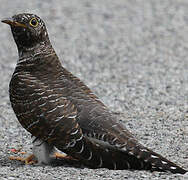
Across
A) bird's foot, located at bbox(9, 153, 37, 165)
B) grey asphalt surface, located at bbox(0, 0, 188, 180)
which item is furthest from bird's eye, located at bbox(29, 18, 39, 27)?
grey asphalt surface, located at bbox(0, 0, 188, 180)

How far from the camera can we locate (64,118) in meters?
7.12

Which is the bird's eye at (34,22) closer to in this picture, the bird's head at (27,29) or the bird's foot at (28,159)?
the bird's head at (27,29)

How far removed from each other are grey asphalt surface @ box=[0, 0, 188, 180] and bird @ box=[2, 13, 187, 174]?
0.59 feet

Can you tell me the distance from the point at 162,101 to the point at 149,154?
4.20 meters

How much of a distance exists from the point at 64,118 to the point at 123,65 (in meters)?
6.79

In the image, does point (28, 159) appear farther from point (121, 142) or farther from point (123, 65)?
point (123, 65)

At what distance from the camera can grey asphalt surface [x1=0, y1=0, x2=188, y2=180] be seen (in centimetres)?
827

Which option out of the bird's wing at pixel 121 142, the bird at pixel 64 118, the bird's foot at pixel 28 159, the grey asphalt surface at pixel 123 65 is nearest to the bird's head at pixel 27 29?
the bird at pixel 64 118

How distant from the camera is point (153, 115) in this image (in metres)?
10.1

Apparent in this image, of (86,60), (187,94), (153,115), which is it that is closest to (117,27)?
(86,60)

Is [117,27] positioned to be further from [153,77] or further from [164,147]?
[164,147]

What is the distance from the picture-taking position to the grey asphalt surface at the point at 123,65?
8266 mm

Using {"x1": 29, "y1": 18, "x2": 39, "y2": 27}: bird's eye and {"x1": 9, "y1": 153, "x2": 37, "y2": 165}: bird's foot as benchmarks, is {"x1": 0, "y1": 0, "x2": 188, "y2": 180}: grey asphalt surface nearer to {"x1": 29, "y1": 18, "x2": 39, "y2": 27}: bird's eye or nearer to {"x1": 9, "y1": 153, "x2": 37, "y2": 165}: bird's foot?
{"x1": 9, "y1": 153, "x2": 37, "y2": 165}: bird's foot

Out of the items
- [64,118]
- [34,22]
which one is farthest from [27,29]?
[64,118]
